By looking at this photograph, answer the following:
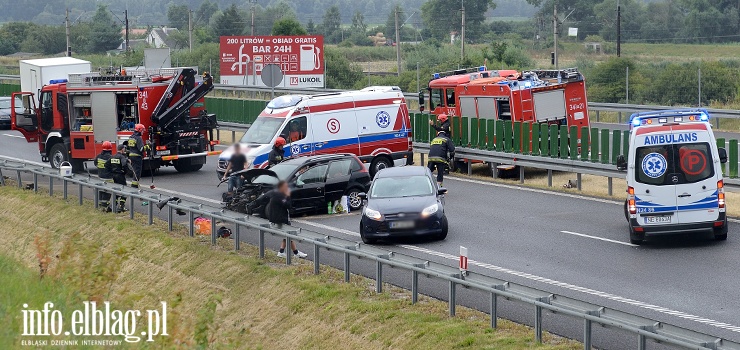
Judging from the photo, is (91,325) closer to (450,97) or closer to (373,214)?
(373,214)

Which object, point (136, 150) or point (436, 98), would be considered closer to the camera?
point (136, 150)

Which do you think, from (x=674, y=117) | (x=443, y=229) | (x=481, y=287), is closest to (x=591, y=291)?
(x=481, y=287)

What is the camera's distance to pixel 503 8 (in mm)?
161500

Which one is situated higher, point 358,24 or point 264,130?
point 358,24

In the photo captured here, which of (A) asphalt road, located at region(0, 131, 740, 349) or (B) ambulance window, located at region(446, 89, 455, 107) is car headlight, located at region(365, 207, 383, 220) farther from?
(B) ambulance window, located at region(446, 89, 455, 107)

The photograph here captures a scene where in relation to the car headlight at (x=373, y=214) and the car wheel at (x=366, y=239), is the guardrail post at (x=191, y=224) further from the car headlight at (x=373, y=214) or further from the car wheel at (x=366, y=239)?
the car headlight at (x=373, y=214)

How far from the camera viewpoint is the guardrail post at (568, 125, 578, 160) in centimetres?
Result: 2639

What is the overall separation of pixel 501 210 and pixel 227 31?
70.9 meters

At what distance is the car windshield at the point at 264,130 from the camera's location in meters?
27.0

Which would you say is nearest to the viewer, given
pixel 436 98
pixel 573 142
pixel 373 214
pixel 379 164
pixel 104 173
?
pixel 373 214

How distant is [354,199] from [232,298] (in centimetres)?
710

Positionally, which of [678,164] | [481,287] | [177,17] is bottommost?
[481,287]

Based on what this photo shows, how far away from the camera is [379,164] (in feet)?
92.5

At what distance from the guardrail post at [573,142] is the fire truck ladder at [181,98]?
9.63 m
